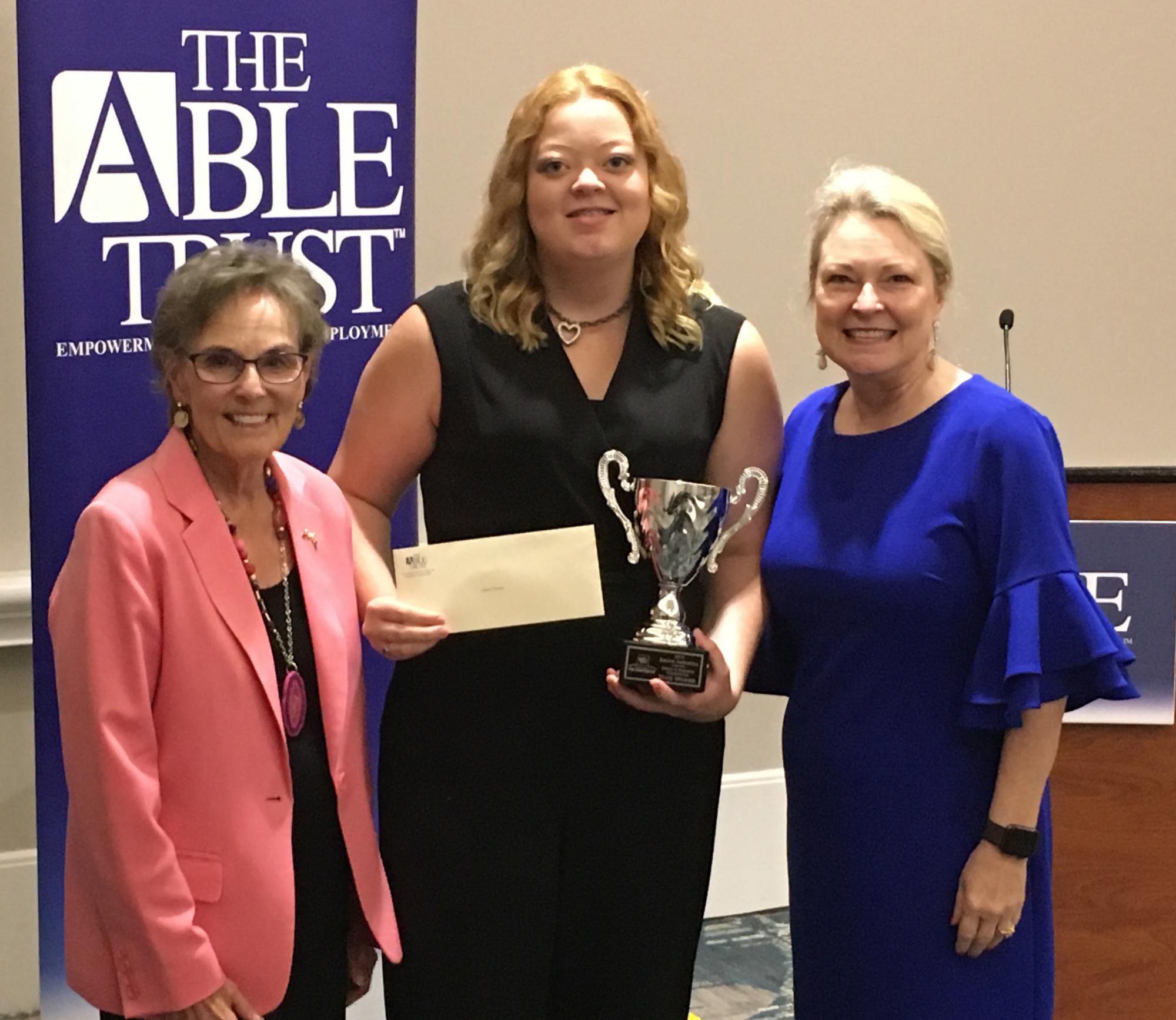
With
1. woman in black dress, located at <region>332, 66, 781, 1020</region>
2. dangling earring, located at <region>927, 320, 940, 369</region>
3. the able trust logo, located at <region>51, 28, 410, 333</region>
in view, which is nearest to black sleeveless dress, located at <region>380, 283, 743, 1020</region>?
woman in black dress, located at <region>332, 66, 781, 1020</region>

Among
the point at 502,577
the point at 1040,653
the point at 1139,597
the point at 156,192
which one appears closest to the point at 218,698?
the point at 502,577

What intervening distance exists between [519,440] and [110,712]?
0.67 metres

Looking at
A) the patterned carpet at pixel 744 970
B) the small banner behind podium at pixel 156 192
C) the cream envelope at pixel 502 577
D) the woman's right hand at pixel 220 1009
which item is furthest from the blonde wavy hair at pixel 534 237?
the patterned carpet at pixel 744 970

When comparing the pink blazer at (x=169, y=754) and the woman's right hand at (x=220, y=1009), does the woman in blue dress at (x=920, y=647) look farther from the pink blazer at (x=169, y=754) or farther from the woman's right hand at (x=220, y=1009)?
the woman's right hand at (x=220, y=1009)

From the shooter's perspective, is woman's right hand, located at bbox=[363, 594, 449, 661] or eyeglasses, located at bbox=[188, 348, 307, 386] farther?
woman's right hand, located at bbox=[363, 594, 449, 661]

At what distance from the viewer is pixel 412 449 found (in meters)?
2.04

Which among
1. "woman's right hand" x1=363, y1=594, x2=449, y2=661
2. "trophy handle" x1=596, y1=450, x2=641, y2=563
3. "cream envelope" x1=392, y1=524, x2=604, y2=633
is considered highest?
"trophy handle" x1=596, y1=450, x2=641, y2=563

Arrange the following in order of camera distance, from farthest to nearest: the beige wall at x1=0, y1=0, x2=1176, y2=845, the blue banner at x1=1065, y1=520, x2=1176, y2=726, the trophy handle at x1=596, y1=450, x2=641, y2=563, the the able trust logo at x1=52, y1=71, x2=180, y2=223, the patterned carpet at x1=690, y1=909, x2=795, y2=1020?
the beige wall at x1=0, y1=0, x2=1176, y2=845, the patterned carpet at x1=690, y1=909, x2=795, y2=1020, the blue banner at x1=1065, y1=520, x2=1176, y2=726, the the able trust logo at x1=52, y1=71, x2=180, y2=223, the trophy handle at x1=596, y1=450, x2=641, y2=563

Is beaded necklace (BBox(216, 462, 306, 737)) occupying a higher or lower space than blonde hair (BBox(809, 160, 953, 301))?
lower

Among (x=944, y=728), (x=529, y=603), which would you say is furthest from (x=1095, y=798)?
(x=529, y=603)

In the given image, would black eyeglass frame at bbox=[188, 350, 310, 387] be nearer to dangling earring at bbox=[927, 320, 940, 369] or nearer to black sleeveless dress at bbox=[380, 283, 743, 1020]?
black sleeveless dress at bbox=[380, 283, 743, 1020]

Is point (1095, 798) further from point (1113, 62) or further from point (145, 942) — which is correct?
point (1113, 62)

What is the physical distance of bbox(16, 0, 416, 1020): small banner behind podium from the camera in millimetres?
2516

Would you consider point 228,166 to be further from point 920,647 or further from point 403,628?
point 920,647
